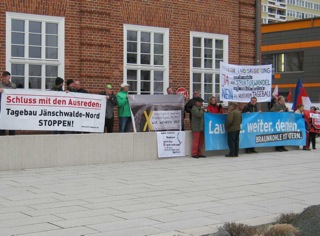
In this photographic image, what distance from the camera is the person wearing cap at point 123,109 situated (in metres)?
14.0

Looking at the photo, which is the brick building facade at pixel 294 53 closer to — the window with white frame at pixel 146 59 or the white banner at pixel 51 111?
the window with white frame at pixel 146 59

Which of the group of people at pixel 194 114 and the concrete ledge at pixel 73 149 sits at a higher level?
the group of people at pixel 194 114

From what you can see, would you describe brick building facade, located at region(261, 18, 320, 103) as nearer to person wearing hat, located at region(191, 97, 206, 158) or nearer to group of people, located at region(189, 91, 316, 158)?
group of people, located at region(189, 91, 316, 158)

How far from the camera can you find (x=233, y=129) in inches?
588

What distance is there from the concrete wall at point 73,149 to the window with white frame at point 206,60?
4.54m

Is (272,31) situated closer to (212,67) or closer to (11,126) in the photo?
(212,67)

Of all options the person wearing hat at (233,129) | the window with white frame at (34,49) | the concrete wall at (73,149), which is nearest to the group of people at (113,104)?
the window with white frame at (34,49)

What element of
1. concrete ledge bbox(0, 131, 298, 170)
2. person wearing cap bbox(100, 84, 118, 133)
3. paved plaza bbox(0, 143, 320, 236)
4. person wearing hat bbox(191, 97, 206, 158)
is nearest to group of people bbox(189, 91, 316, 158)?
person wearing hat bbox(191, 97, 206, 158)

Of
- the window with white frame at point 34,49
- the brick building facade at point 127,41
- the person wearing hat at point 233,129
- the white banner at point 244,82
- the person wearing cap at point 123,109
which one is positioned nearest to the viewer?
the window with white frame at point 34,49

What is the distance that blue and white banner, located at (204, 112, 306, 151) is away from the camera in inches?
591

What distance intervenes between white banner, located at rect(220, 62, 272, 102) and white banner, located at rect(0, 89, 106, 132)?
4151 millimetres

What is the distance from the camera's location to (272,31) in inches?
1698

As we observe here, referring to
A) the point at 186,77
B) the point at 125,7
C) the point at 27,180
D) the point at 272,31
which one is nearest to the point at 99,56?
the point at 125,7

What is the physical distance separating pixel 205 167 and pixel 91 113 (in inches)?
130
